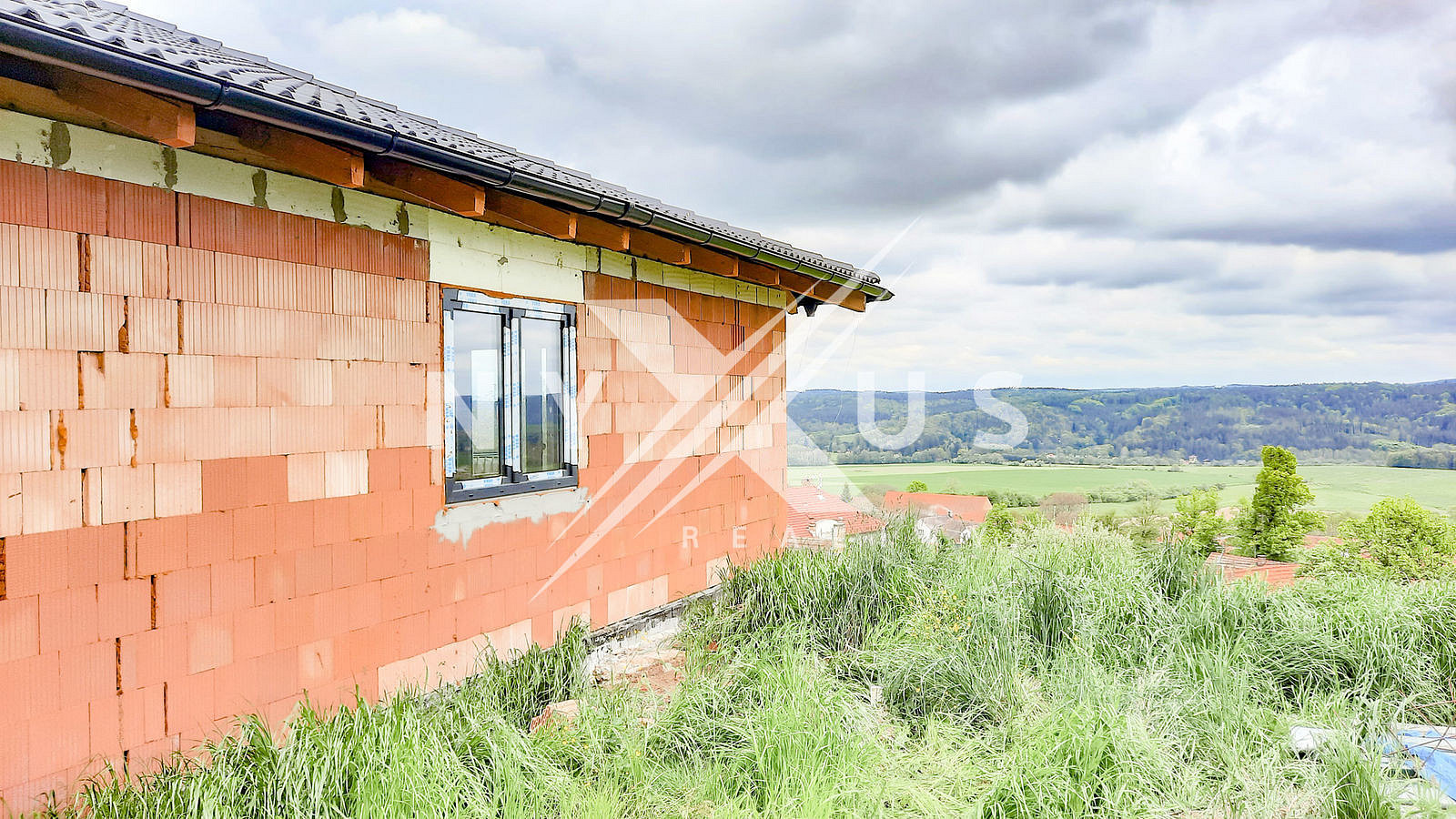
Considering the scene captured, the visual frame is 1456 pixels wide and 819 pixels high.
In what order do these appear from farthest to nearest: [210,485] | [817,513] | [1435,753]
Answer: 1. [817,513]
2. [1435,753]
3. [210,485]

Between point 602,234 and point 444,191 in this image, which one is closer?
point 444,191

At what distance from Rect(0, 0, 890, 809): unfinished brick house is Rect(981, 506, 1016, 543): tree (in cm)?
431

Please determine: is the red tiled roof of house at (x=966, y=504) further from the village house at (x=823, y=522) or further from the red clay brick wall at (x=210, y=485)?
the red clay brick wall at (x=210, y=485)

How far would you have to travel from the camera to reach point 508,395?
427 cm

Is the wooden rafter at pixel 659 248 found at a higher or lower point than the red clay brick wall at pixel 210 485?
higher

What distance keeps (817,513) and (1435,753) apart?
19.6ft

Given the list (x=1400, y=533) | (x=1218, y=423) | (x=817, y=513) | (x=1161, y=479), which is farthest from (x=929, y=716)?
(x=1161, y=479)

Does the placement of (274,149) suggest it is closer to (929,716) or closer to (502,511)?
(502,511)

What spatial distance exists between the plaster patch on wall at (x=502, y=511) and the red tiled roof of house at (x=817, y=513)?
Answer: 297 cm

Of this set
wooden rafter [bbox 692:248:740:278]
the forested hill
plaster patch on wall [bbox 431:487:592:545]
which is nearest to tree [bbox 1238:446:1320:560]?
the forested hill

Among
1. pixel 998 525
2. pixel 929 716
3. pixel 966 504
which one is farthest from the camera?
pixel 966 504

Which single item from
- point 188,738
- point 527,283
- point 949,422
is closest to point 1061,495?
point 949,422

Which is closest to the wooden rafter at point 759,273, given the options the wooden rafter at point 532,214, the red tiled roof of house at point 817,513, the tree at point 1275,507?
the wooden rafter at point 532,214

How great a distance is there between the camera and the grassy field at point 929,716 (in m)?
2.81
